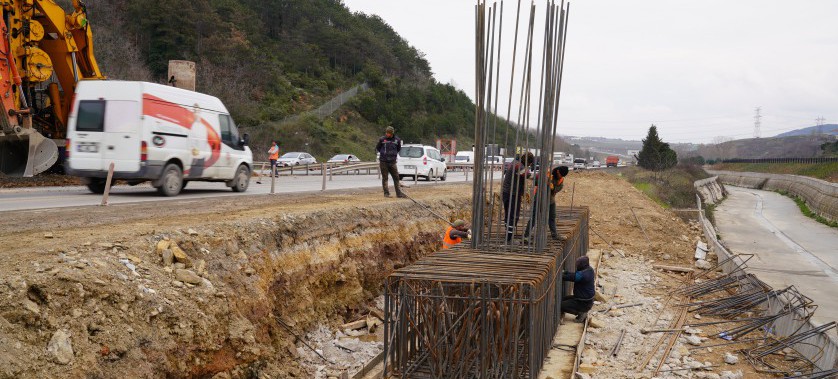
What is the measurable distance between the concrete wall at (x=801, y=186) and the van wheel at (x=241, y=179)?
32.5 metres

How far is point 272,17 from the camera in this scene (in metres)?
60.3

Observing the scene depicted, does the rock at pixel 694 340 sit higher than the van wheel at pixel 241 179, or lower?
lower

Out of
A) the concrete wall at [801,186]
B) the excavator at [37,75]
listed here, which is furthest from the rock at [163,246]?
the concrete wall at [801,186]

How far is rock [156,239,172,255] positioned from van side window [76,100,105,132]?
21.5 ft

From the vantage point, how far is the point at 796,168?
6253 cm

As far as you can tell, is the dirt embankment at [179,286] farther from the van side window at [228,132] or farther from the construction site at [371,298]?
the van side window at [228,132]

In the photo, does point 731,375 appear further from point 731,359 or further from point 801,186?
point 801,186

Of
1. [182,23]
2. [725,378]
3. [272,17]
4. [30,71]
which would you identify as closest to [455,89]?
[272,17]

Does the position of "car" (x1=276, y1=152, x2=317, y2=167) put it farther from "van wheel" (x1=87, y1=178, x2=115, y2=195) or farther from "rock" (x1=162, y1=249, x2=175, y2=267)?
"rock" (x1=162, y1=249, x2=175, y2=267)

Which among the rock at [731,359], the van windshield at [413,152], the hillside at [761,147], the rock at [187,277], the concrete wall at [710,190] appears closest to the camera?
the rock at [187,277]

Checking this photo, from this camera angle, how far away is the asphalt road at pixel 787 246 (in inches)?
621

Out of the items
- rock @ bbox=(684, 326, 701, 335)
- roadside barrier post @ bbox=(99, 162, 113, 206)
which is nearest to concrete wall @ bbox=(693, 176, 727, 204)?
rock @ bbox=(684, 326, 701, 335)

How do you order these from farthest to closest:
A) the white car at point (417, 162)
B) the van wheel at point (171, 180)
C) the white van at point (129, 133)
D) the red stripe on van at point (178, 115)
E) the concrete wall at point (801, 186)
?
the concrete wall at point (801, 186)
the white car at point (417, 162)
the van wheel at point (171, 180)
the red stripe on van at point (178, 115)
the white van at point (129, 133)

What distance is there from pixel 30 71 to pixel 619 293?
47.9 ft
